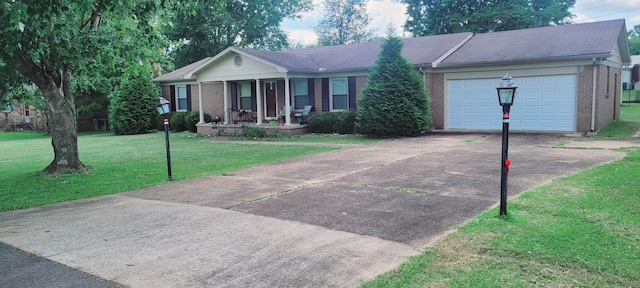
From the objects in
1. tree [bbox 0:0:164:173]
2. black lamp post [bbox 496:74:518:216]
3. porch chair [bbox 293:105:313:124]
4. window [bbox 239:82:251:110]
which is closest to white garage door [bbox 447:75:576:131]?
porch chair [bbox 293:105:313:124]

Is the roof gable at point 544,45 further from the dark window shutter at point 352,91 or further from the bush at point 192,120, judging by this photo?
the bush at point 192,120

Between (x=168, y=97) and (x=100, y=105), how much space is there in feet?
22.8

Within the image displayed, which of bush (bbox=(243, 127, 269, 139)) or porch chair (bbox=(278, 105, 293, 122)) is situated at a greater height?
porch chair (bbox=(278, 105, 293, 122))

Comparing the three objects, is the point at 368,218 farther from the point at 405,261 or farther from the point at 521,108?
the point at 521,108

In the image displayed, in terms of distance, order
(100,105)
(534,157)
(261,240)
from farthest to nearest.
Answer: (100,105), (534,157), (261,240)

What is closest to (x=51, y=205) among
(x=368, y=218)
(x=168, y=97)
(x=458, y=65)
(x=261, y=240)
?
(x=261, y=240)

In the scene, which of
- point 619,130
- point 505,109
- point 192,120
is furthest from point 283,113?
point 505,109

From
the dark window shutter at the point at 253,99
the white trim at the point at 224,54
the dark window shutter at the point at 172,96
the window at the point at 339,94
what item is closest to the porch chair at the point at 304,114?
the window at the point at 339,94

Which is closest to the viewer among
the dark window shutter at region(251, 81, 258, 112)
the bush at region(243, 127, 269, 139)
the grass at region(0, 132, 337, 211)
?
the grass at region(0, 132, 337, 211)

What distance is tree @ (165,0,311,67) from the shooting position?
34.1m

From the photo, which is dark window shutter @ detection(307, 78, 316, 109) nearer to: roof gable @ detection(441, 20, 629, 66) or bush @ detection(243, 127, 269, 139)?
bush @ detection(243, 127, 269, 139)

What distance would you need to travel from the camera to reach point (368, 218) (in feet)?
20.3

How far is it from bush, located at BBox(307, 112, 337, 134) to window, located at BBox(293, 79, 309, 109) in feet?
5.37

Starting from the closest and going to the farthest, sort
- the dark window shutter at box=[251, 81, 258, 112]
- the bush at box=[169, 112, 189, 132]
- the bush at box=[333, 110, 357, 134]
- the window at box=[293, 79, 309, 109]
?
the bush at box=[333, 110, 357, 134] → the window at box=[293, 79, 309, 109] → the dark window shutter at box=[251, 81, 258, 112] → the bush at box=[169, 112, 189, 132]
